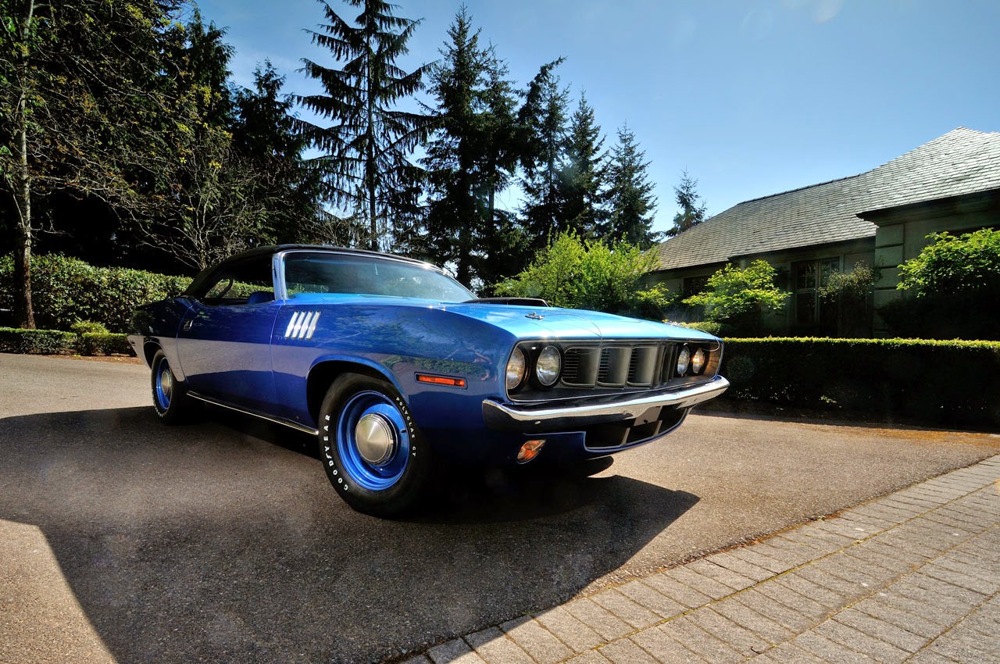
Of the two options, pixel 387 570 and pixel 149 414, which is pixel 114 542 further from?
pixel 149 414

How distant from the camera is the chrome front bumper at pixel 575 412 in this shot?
6.72 feet

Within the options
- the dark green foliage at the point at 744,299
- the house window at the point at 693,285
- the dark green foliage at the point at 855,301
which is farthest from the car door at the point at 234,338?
the house window at the point at 693,285

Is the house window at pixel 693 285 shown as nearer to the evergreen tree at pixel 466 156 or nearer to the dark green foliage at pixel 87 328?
the evergreen tree at pixel 466 156

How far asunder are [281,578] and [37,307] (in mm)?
15479

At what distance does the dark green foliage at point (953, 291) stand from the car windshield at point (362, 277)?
10.4 metres

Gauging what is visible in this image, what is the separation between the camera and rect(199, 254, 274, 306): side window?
3.45 m

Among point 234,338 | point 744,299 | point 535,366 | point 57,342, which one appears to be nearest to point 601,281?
point 744,299

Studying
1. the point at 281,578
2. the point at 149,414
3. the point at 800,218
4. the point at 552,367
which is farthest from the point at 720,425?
the point at 800,218

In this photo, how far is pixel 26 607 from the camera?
173 centimetres

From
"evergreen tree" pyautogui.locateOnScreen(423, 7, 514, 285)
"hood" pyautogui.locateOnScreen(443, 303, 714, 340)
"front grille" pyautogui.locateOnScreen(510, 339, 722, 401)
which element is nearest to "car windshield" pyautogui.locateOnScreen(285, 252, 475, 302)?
"hood" pyautogui.locateOnScreen(443, 303, 714, 340)

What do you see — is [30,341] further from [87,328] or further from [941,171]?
[941,171]

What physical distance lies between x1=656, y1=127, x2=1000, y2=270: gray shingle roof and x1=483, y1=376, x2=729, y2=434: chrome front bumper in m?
12.6

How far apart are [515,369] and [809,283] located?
1529 centimetres

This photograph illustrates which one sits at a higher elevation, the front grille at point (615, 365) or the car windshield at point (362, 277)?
the car windshield at point (362, 277)
